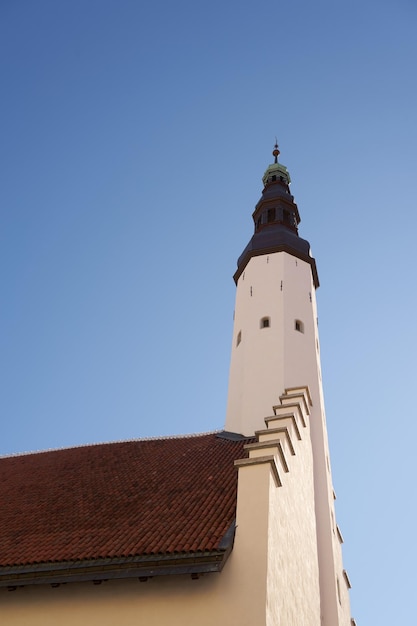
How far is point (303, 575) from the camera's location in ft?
35.6

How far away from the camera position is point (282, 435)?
10297 millimetres

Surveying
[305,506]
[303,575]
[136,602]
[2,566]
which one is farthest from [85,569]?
[305,506]

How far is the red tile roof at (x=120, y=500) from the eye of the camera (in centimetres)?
934

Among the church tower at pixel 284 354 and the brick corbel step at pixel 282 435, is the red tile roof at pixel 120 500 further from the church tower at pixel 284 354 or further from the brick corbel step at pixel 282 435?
the church tower at pixel 284 354

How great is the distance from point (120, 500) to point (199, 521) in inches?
101

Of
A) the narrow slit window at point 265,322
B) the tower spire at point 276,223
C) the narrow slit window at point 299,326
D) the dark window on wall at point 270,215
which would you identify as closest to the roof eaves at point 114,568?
the narrow slit window at point 265,322

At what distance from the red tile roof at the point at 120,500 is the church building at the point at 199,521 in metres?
0.04

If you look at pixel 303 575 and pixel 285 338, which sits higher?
pixel 285 338

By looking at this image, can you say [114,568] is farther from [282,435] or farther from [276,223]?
[276,223]

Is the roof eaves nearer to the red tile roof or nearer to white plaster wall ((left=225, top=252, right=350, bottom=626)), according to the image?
the red tile roof

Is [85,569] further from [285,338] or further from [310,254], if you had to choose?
[310,254]

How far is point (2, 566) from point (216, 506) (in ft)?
11.7

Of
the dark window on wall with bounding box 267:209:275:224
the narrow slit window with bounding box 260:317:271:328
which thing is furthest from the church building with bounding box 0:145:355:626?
the dark window on wall with bounding box 267:209:275:224

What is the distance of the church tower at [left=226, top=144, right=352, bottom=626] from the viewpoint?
1399 centimetres
